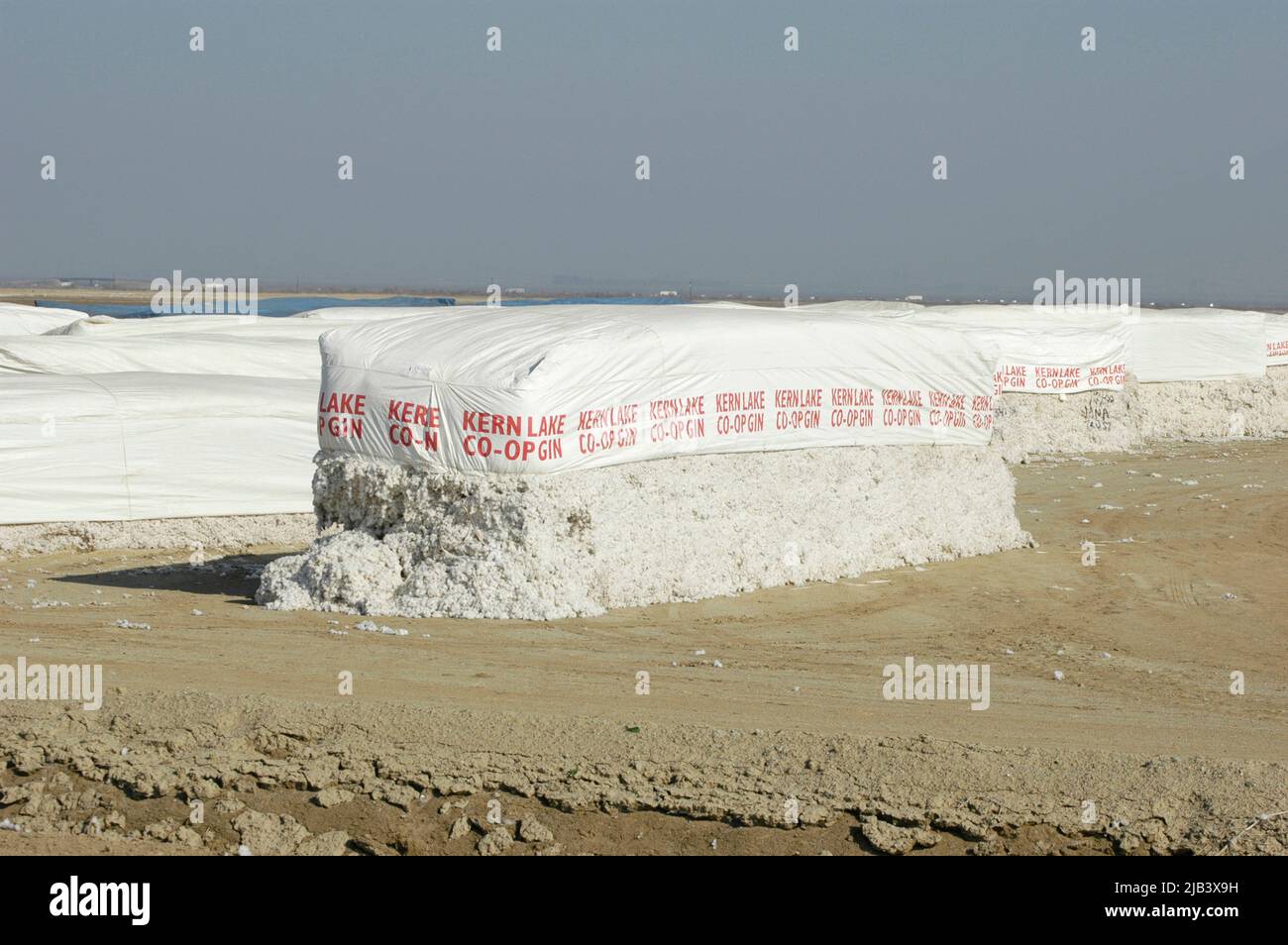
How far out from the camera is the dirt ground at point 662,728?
232 inches

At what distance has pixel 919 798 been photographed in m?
6.10

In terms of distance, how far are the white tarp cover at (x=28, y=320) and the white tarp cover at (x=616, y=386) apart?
1872 cm

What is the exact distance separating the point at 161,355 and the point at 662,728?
11.8 meters

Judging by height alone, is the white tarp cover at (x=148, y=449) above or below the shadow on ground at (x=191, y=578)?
above

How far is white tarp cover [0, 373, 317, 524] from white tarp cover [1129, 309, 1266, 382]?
1674cm

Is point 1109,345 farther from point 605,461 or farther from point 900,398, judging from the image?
point 605,461

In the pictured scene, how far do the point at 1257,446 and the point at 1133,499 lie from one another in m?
9.07

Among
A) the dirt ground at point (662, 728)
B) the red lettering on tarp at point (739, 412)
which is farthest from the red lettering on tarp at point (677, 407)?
the dirt ground at point (662, 728)

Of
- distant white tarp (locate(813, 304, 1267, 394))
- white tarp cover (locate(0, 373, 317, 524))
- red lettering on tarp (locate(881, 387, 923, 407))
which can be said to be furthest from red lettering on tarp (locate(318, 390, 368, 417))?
distant white tarp (locate(813, 304, 1267, 394))

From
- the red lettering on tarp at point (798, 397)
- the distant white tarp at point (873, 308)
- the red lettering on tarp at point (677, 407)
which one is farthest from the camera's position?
the distant white tarp at point (873, 308)

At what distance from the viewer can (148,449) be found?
1270cm

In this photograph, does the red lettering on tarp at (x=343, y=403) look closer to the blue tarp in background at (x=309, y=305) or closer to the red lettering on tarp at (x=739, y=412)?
the red lettering on tarp at (x=739, y=412)

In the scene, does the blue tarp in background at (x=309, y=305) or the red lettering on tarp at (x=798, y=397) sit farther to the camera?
the blue tarp in background at (x=309, y=305)
